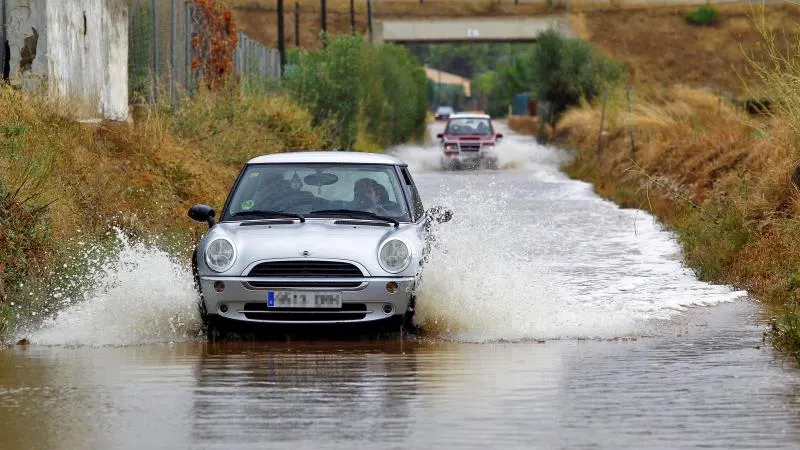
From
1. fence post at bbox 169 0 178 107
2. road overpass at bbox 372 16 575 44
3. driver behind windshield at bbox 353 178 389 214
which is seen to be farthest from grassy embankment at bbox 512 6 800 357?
road overpass at bbox 372 16 575 44

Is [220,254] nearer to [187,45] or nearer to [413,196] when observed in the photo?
[413,196]

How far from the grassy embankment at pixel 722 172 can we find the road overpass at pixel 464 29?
3269 cm

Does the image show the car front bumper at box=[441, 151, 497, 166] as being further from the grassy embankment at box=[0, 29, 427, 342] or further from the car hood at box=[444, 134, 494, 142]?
the grassy embankment at box=[0, 29, 427, 342]

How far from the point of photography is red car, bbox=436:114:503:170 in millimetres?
51375

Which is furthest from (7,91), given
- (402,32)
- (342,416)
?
(402,32)

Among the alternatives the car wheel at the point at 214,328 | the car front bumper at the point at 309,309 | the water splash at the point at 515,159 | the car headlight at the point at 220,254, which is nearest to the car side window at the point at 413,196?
the car front bumper at the point at 309,309

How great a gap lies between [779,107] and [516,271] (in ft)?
18.5

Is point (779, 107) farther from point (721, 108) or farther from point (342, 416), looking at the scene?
point (721, 108)

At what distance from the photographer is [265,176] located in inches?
558

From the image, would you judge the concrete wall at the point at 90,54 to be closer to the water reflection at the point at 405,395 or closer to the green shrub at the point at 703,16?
the water reflection at the point at 405,395

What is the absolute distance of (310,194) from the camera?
45.7ft

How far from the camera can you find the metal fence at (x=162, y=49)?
27.8 metres

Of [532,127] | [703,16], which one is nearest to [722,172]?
[532,127]

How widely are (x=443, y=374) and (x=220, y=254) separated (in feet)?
8.31
